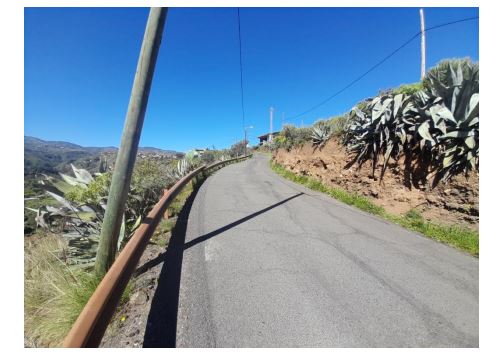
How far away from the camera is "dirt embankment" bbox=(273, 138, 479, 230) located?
4.45m

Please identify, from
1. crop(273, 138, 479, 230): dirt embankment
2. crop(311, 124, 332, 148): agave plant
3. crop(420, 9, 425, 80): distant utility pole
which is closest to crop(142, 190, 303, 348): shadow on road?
crop(273, 138, 479, 230): dirt embankment

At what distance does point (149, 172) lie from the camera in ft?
22.7

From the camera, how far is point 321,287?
2.86 metres

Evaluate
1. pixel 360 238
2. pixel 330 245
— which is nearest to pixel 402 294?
pixel 330 245

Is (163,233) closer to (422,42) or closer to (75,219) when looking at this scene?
(75,219)

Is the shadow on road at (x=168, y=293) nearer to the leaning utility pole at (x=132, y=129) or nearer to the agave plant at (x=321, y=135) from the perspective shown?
the leaning utility pole at (x=132, y=129)

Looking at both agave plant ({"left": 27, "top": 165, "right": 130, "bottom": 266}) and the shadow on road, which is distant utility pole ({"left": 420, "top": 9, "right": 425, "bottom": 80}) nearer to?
the shadow on road

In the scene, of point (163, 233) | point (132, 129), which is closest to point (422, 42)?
point (163, 233)

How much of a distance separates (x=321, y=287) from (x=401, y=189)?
430cm

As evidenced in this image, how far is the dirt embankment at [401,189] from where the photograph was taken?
4.45 meters

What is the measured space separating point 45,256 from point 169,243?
1.84 metres

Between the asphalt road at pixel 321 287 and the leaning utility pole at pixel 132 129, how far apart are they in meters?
1.09

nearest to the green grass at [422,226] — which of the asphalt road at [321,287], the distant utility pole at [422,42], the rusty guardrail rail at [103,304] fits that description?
the asphalt road at [321,287]
